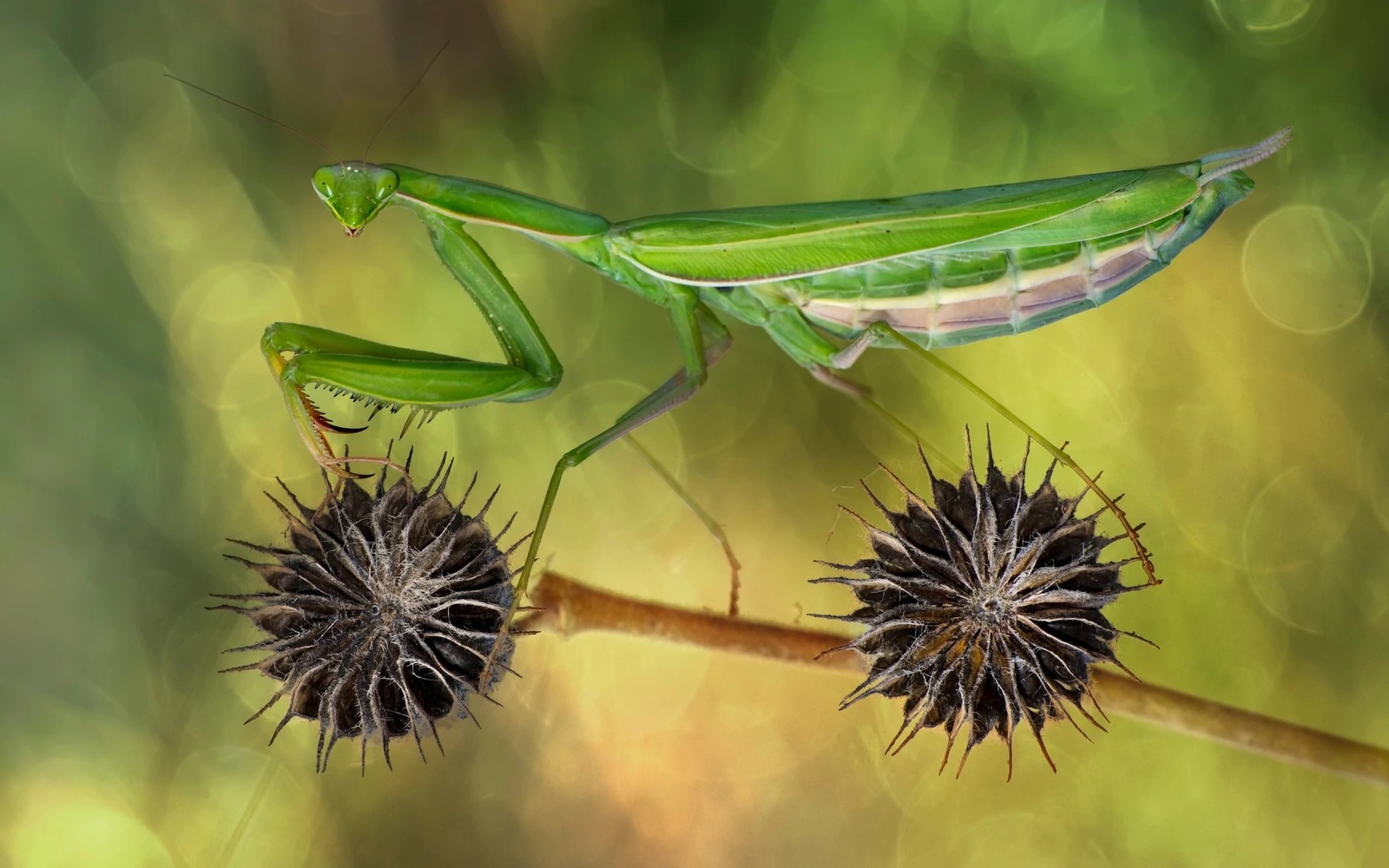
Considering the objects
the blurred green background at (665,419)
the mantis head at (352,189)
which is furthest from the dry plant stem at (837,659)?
the mantis head at (352,189)

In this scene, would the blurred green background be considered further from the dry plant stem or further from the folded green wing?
the folded green wing

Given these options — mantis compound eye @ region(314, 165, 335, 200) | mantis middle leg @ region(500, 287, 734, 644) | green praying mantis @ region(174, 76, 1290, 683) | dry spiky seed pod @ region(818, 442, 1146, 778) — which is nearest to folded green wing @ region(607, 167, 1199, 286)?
green praying mantis @ region(174, 76, 1290, 683)

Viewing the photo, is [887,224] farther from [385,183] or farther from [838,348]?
[385,183]

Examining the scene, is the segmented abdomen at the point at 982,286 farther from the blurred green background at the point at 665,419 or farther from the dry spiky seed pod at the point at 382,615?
the dry spiky seed pod at the point at 382,615

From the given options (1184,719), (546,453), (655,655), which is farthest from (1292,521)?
(546,453)

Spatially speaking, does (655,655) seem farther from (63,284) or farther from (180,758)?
(63,284)
